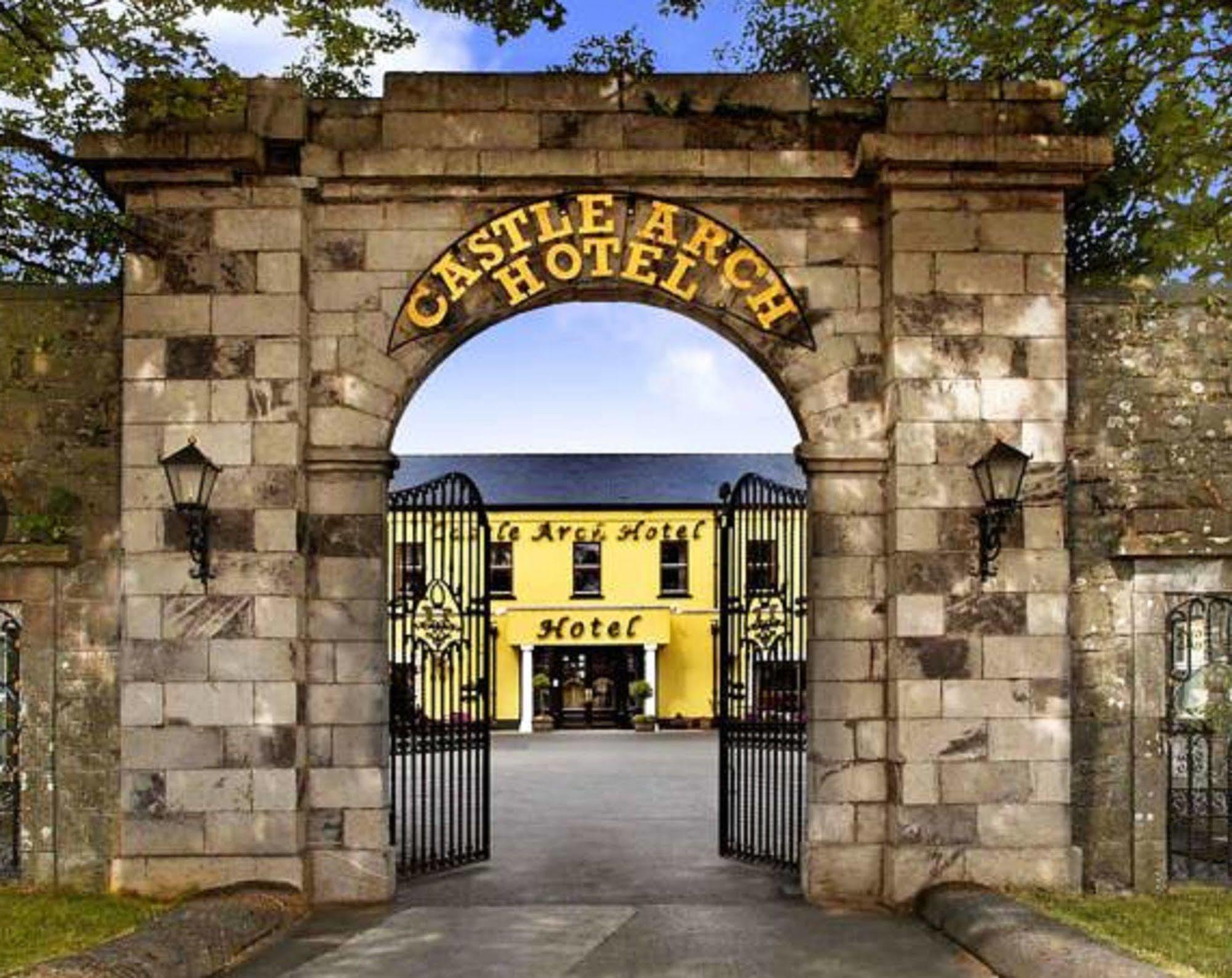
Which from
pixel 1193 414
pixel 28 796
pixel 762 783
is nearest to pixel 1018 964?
pixel 1193 414

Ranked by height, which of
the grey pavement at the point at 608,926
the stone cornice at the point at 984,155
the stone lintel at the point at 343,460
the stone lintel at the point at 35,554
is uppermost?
the stone cornice at the point at 984,155

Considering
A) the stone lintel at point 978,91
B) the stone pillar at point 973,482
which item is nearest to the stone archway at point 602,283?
the stone pillar at point 973,482

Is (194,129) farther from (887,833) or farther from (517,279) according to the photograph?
(887,833)

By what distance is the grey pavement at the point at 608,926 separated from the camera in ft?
24.4

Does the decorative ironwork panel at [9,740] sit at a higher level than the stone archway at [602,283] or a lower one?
lower

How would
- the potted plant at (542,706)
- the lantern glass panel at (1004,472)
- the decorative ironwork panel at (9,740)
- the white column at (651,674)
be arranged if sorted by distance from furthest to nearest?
the white column at (651,674), the potted plant at (542,706), the decorative ironwork panel at (9,740), the lantern glass panel at (1004,472)

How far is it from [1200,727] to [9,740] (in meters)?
7.88

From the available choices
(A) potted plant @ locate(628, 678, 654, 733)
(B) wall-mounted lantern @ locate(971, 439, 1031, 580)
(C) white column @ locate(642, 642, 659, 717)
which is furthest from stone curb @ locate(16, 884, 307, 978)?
(C) white column @ locate(642, 642, 659, 717)

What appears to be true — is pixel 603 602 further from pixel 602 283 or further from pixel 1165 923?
pixel 1165 923

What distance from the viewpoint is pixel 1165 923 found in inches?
321

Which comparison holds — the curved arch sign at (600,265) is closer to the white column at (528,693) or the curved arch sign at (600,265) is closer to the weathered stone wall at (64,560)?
the weathered stone wall at (64,560)

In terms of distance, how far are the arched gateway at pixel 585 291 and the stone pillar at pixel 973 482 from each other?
0.07ft

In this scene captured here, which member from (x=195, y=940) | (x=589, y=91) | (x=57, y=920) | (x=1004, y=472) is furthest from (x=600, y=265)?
(x=57, y=920)

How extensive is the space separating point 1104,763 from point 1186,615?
117 cm
